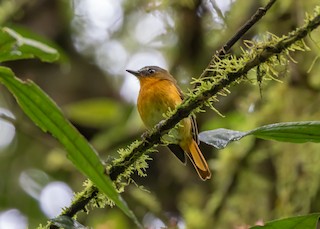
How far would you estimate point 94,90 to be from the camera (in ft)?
13.4

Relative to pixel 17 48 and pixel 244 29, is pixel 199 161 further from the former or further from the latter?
pixel 244 29

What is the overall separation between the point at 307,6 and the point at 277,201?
0.93 meters

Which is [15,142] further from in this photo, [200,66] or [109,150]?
[200,66]

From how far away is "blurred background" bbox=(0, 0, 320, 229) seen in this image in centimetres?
314

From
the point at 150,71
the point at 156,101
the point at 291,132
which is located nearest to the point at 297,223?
the point at 291,132

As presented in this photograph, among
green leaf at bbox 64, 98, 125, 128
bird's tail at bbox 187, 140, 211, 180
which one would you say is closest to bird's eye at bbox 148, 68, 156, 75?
green leaf at bbox 64, 98, 125, 128

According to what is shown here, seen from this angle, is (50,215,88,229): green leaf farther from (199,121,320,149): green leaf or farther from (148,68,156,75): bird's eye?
(148,68,156,75): bird's eye

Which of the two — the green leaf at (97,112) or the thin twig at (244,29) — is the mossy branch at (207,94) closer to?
the thin twig at (244,29)

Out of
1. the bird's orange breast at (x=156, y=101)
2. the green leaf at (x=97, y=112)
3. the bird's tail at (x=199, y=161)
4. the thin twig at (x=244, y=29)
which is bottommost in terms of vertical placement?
the thin twig at (x=244, y=29)

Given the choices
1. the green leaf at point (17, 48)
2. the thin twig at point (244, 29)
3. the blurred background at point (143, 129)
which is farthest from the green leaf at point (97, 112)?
the thin twig at point (244, 29)

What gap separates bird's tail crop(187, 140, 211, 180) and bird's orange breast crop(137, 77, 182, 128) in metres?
0.19

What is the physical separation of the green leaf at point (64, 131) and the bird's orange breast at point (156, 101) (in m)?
1.55

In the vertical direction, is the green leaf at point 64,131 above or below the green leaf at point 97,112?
below

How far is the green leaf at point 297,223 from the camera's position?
129cm
